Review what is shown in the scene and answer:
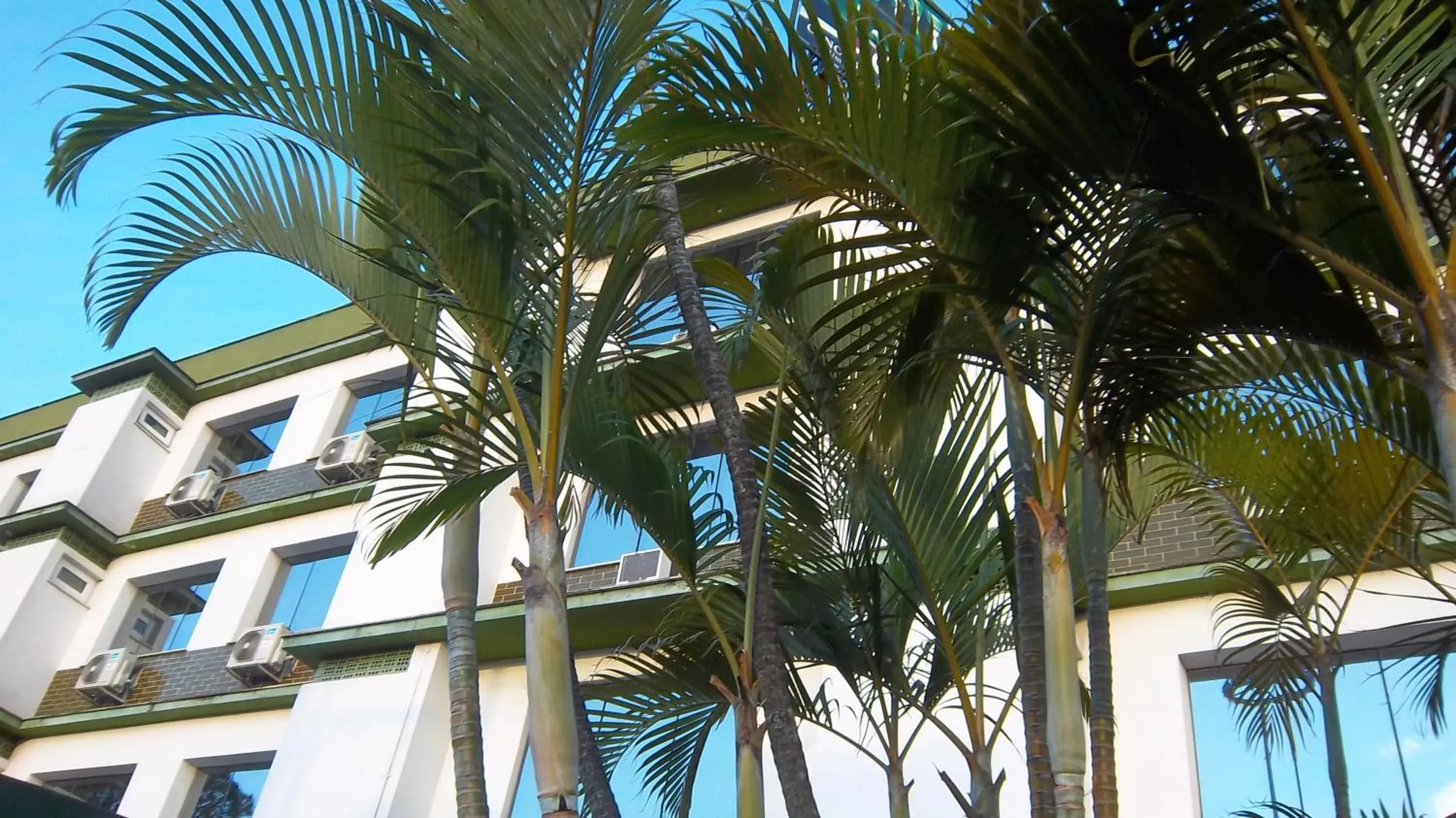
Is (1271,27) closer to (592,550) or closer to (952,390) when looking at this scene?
(952,390)

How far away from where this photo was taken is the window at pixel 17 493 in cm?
1864

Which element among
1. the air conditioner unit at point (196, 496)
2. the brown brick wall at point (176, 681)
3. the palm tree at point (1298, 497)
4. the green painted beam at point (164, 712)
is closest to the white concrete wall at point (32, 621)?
the brown brick wall at point (176, 681)

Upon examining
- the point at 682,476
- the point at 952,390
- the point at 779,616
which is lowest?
the point at 779,616

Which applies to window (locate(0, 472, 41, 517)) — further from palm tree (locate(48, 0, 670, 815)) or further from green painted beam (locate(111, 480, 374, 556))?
palm tree (locate(48, 0, 670, 815))

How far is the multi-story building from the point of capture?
23.0ft

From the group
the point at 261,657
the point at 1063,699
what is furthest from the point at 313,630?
the point at 1063,699

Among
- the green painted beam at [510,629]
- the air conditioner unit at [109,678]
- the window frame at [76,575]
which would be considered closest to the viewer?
the green painted beam at [510,629]

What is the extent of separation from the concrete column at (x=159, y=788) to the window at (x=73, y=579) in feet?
11.6

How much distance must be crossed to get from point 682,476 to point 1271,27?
215 centimetres

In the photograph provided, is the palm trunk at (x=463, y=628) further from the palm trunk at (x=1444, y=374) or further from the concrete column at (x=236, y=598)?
the concrete column at (x=236, y=598)

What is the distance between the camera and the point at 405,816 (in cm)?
1008

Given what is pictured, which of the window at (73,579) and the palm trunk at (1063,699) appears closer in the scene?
the palm trunk at (1063,699)

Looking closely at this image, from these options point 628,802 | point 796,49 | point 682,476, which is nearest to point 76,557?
point 628,802

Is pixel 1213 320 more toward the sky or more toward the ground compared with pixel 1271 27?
more toward the ground
